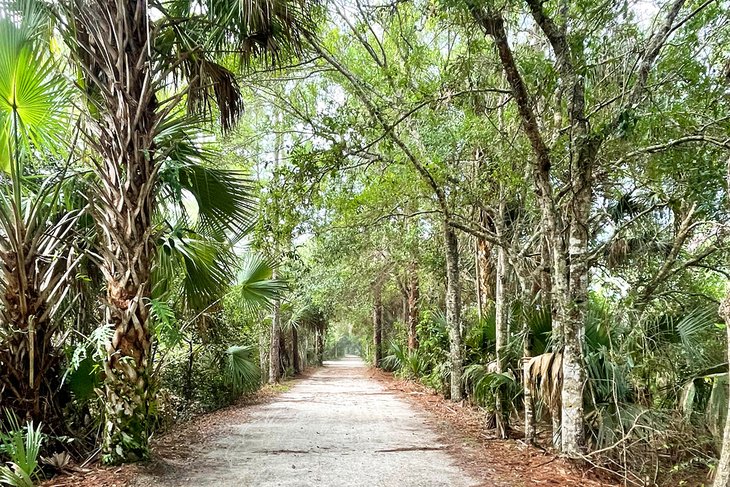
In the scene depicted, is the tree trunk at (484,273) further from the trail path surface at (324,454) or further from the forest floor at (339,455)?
the trail path surface at (324,454)

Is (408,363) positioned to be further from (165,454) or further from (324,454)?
(165,454)

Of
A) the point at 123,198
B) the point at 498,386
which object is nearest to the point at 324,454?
the point at 498,386

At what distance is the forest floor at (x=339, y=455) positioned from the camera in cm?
529

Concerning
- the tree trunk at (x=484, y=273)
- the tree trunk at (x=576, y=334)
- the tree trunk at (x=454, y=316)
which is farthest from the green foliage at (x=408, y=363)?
the tree trunk at (x=576, y=334)

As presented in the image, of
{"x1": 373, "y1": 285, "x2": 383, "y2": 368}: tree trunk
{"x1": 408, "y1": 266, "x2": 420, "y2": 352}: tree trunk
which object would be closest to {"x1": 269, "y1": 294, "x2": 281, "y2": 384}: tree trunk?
{"x1": 408, "y1": 266, "x2": 420, "y2": 352}: tree trunk

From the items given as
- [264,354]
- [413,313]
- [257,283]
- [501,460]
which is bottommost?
[501,460]

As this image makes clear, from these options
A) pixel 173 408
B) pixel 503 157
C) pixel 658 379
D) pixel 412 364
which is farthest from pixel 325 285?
pixel 658 379

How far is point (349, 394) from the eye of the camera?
14.8 meters

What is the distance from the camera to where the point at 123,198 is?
18.4 feet

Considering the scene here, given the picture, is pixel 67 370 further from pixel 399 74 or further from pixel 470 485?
pixel 399 74

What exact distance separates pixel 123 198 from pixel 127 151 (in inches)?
21.1

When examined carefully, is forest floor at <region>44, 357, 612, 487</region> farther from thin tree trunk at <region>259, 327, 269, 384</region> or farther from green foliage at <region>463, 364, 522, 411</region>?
thin tree trunk at <region>259, 327, 269, 384</region>

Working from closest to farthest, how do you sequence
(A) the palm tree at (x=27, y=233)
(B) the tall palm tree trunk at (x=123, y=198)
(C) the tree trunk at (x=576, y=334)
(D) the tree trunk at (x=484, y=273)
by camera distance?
1. (A) the palm tree at (x=27, y=233)
2. (B) the tall palm tree trunk at (x=123, y=198)
3. (C) the tree trunk at (x=576, y=334)
4. (D) the tree trunk at (x=484, y=273)

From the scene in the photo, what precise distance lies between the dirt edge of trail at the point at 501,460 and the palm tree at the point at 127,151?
12.5ft
